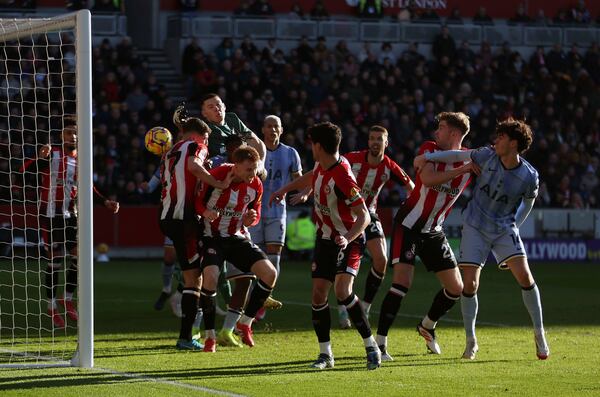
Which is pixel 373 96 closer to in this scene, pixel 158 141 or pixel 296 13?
pixel 296 13

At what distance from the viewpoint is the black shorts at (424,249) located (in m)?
11.4

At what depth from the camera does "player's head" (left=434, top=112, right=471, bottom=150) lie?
36.8 ft

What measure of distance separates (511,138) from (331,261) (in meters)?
1.93

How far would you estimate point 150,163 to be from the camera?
27781 millimetres

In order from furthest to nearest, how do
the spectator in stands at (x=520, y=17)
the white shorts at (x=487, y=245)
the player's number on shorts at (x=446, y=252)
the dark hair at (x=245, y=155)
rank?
the spectator in stands at (x=520, y=17), the dark hair at (x=245, y=155), the player's number on shorts at (x=446, y=252), the white shorts at (x=487, y=245)

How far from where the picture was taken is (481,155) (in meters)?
11.0

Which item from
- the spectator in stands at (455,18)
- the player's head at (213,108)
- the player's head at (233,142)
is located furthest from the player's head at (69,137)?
the spectator in stands at (455,18)

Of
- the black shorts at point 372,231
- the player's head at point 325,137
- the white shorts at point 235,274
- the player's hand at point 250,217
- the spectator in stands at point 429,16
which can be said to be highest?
the spectator in stands at point 429,16

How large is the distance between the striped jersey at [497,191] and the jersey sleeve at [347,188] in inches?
48.7

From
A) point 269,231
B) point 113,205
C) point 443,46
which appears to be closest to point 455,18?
point 443,46

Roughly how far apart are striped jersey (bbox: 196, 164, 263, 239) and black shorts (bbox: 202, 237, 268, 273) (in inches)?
2.6

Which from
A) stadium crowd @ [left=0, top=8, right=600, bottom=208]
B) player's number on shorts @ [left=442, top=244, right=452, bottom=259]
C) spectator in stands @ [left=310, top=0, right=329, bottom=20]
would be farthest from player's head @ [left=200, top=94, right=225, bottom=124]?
spectator in stands @ [left=310, top=0, right=329, bottom=20]

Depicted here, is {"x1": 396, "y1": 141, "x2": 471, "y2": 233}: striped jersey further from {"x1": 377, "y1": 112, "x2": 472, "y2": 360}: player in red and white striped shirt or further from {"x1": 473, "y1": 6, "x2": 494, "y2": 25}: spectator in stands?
{"x1": 473, "y1": 6, "x2": 494, "y2": 25}: spectator in stands

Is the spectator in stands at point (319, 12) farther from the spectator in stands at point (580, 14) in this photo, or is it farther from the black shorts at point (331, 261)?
the black shorts at point (331, 261)
